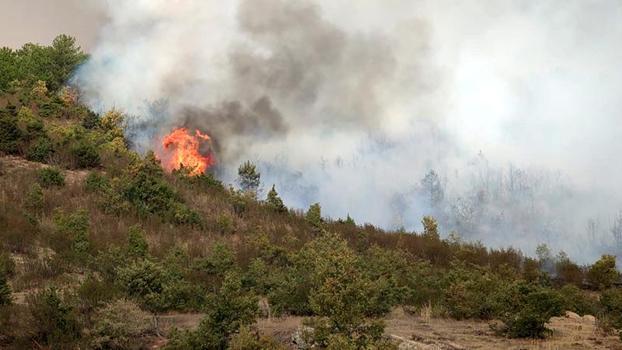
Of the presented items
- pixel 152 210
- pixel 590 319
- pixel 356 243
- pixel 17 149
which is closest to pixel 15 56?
pixel 17 149

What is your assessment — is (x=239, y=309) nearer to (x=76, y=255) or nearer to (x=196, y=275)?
(x=196, y=275)

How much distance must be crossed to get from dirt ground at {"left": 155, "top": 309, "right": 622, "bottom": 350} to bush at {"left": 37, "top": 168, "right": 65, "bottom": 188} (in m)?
17.6

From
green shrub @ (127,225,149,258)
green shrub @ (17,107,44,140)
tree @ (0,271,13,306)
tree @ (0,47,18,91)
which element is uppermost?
tree @ (0,47,18,91)

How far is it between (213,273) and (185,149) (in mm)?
33016

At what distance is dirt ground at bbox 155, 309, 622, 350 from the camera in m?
10.3

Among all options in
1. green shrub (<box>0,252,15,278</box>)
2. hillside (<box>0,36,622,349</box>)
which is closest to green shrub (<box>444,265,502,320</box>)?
hillside (<box>0,36,622,349</box>)

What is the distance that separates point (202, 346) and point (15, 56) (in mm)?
55736

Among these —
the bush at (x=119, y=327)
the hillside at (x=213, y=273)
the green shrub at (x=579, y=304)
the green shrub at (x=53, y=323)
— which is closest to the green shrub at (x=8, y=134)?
the hillside at (x=213, y=273)

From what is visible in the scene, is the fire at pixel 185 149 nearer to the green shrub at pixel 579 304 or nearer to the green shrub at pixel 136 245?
the green shrub at pixel 136 245

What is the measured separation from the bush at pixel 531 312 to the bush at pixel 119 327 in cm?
782

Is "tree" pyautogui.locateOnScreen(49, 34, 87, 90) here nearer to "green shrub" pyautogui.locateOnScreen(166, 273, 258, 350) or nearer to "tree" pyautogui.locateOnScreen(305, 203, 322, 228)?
"tree" pyautogui.locateOnScreen(305, 203, 322, 228)

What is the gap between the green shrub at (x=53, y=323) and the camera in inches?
405

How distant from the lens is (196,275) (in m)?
18.8

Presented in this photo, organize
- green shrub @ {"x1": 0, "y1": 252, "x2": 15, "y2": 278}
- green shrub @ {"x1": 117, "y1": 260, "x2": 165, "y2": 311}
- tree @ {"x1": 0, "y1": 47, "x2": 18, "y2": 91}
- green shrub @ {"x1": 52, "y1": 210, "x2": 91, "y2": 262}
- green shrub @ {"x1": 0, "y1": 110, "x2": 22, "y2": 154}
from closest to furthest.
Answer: green shrub @ {"x1": 117, "y1": 260, "x2": 165, "y2": 311}
green shrub @ {"x1": 0, "y1": 252, "x2": 15, "y2": 278}
green shrub @ {"x1": 52, "y1": 210, "x2": 91, "y2": 262}
green shrub @ {"x1": 0, "y1": 110, "x2": 22, "y2": 154}
tree @ {"x1": 0, "y1": 47, "x2": 18, "y2": 91}
